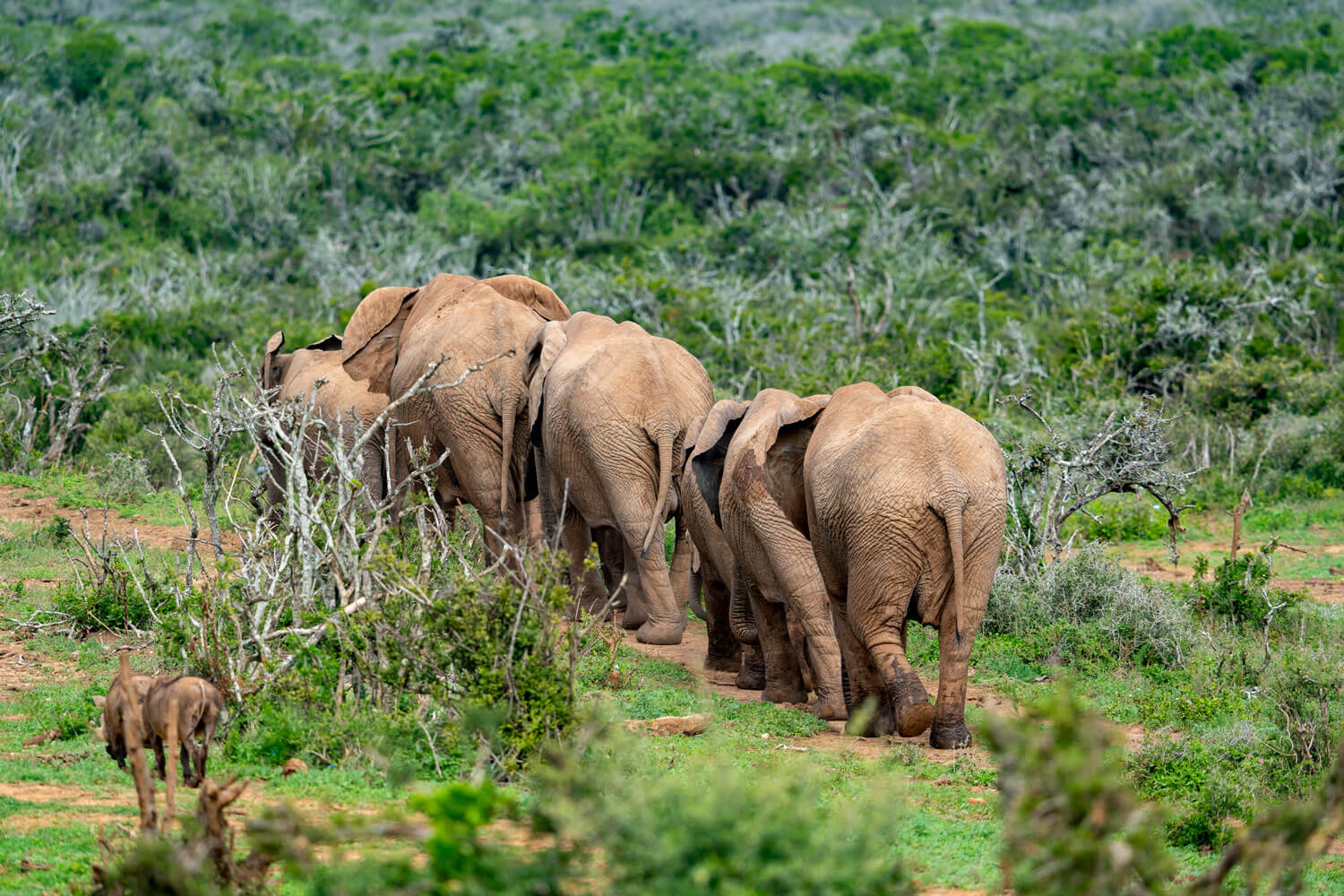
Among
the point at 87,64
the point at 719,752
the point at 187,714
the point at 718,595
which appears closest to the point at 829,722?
the point at 718,595

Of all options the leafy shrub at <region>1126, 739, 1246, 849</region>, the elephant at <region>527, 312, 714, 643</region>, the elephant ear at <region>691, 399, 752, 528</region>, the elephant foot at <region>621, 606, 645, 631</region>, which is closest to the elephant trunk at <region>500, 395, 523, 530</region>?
the elephant at <region>527, 312, 714, 643</region>

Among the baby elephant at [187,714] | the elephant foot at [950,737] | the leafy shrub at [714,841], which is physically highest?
the leafy shrub at [714,841]

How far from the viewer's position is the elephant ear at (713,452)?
308 inches

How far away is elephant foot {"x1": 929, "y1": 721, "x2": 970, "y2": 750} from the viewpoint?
264 inches

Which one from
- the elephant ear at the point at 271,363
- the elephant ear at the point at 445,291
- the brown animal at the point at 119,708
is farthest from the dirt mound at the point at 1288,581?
the brown animal at the point at 119,708

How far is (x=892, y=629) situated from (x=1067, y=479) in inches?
133

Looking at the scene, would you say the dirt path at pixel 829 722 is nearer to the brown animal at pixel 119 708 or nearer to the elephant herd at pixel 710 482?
the elephant herd at pixel 710 482

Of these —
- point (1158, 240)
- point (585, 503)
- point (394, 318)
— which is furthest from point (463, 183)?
point (585, 503)

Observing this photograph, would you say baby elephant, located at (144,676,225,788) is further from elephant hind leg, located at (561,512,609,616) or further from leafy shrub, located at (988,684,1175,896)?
elephant hind leg, located at (561,512,609,616)

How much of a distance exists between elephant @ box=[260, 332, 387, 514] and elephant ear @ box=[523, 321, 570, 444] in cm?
136

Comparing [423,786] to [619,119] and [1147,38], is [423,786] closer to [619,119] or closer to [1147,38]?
[619,119]

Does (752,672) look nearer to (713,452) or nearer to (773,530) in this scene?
(773,530)

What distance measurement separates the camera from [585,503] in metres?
8.88

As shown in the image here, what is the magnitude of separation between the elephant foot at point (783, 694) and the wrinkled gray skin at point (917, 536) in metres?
0.78
